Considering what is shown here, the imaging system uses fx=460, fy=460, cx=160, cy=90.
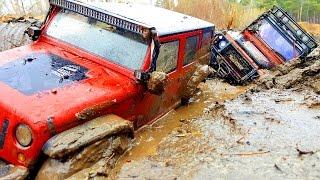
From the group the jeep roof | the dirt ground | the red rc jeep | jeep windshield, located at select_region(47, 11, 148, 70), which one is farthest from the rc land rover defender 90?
jeep windshield, located at select_region(47, 11, 148, 70)

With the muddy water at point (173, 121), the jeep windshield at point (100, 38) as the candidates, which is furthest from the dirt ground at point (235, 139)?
the jeep windshield at point (100, 38)

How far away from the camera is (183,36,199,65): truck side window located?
6195mm

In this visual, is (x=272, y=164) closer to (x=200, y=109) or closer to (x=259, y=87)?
(x=200, y=109)

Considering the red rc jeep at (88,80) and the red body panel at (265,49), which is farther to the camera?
the red body panel at (265,49)

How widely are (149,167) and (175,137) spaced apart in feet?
3.59

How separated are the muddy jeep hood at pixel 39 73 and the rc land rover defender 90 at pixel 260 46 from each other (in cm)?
457

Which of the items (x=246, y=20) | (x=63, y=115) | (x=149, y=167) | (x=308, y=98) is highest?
(x=63, y=115)

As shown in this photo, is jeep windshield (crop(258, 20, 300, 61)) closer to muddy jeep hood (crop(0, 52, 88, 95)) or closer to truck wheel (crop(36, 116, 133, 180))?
muddy jeep hood (crop(0, 52, 88, 95))

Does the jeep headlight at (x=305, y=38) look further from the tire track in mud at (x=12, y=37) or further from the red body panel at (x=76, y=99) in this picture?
the tire track in mud at (x=12, y=37)

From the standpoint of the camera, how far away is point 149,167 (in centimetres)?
421

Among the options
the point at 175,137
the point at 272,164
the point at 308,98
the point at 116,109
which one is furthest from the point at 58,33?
the point at 308,98

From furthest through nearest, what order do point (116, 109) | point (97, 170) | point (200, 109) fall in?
point (200, 109) → point (116, 109) → point (97, 170)

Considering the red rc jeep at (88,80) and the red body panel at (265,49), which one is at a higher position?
the red rc jeep at (88,80)

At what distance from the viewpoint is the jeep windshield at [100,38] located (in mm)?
5047
